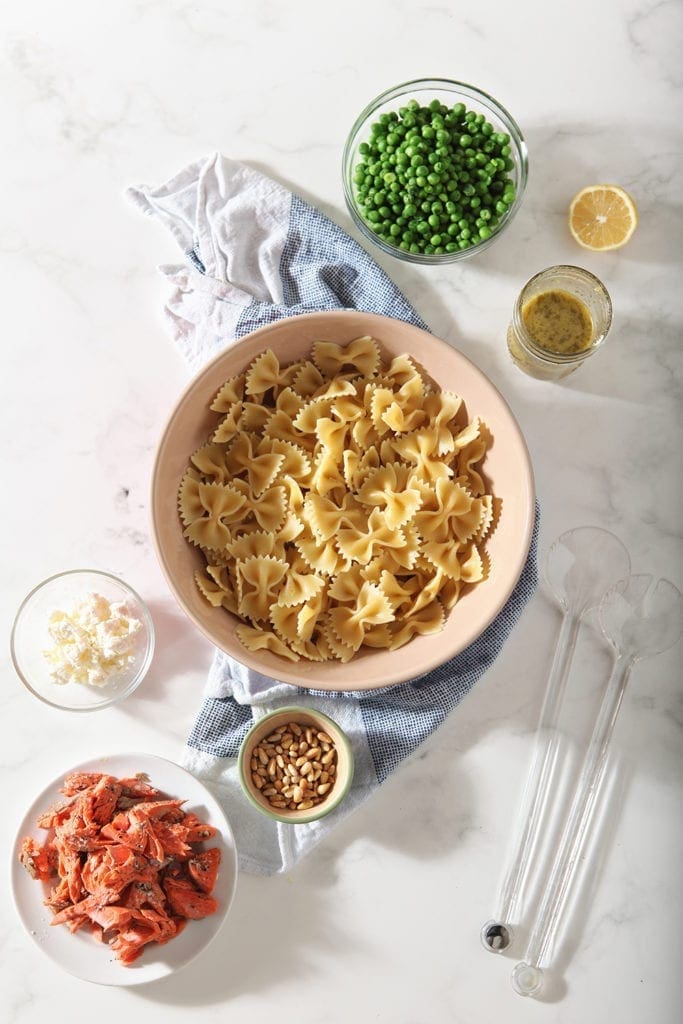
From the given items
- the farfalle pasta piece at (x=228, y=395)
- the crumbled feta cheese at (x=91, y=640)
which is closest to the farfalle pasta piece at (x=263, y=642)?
the crumbled feta cheese at (x=91, y=640)

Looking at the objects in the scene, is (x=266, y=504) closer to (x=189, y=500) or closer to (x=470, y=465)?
(x=189, y=500)

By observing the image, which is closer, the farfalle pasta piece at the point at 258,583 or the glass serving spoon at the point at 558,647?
the farfalle pasta piece at the point at 258,583

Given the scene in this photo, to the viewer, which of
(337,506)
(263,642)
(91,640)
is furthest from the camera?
(91,640)

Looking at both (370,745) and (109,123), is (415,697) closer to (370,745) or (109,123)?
(370,745)

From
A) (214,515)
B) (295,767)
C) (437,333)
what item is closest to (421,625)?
(295,767)

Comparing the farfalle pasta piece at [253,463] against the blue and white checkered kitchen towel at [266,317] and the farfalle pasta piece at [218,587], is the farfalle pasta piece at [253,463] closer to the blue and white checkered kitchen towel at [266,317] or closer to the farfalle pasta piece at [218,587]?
the farfalle pasta piece at [218,587]
